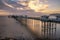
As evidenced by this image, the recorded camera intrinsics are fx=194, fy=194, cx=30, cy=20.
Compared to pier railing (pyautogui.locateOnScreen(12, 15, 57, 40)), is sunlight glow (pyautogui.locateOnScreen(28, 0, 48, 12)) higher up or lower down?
higher up

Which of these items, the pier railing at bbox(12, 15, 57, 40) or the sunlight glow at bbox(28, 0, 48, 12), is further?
the pier railing at bbox(12, 15, 57, 40)

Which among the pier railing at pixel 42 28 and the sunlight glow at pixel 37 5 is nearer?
the sunlight glow at pixel 37 5

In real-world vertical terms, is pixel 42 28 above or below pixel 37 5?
below

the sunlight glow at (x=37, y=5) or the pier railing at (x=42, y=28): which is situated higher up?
the sunlight glow at (x=37, y=5)

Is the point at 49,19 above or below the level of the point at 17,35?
above

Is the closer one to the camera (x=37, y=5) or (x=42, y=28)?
(x=37, y=5)

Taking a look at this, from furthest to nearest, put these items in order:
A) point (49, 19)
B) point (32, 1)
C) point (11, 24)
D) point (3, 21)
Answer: point (11, 24)
point (3, 21)
point (32, 1)
point (49, 19)

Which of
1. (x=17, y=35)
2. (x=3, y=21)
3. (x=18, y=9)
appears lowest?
(x=17, y=35)

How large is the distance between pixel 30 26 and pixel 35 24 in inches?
9.5

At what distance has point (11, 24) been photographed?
5.64 m

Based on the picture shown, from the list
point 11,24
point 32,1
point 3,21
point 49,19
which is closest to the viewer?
point 49,19

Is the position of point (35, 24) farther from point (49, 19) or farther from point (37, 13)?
point (49, 19)

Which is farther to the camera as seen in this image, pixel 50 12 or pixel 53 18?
pixel 50 12

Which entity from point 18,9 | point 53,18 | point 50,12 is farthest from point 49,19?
point 18,9
